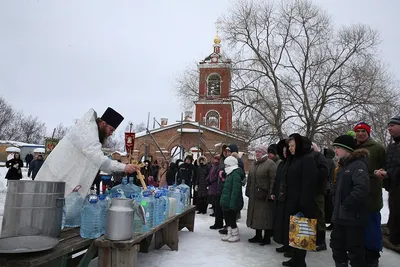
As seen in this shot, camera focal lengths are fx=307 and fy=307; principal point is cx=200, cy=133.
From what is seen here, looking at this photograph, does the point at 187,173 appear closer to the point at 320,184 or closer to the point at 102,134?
the point at 320,184

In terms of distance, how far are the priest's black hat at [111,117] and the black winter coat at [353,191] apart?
2.88 m

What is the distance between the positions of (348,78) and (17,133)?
202 feet

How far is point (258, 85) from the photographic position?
→ 19.0m

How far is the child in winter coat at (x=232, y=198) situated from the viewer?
18.7 feet

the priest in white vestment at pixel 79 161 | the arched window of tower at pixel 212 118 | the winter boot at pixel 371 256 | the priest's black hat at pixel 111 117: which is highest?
the arched window of tower at pixel 212 118

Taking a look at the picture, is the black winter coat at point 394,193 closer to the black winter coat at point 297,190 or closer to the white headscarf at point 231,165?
the black winter coat at point 297,190

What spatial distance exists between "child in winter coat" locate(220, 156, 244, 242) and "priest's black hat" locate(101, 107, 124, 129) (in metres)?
2.92

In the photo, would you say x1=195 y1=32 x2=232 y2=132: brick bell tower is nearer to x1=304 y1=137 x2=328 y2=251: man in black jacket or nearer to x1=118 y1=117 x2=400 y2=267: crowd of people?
x1=118 y1=117 x2=400 y2=267: crowd of people

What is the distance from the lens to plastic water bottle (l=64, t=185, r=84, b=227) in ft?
10.7

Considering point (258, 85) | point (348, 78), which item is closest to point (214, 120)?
point (258, 85)

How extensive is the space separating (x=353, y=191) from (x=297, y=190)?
770 millimetres

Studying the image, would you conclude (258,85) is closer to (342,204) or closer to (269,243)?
(269,243)

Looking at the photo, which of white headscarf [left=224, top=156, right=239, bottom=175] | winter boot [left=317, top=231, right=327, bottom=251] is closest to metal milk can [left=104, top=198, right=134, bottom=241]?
white headscarf [left=224, top=156, right=239, bottom=175]

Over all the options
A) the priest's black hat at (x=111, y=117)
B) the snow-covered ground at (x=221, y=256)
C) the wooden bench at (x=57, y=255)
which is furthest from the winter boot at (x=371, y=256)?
the priest's black hat at (x=111, y=117)
